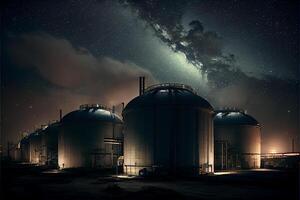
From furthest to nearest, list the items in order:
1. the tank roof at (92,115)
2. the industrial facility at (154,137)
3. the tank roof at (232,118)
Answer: the tank roof at (232,118) < the tank roof at (92,115) < the industrial facility at (154,137)

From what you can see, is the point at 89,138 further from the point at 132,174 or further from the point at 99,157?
the point at 132,174

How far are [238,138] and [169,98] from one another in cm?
2367

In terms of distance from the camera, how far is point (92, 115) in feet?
188

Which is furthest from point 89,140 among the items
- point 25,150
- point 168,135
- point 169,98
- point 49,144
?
point 25,150

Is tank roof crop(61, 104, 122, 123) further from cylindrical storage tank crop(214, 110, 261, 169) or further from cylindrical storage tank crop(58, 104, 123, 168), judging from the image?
cylindrical storage tank crop(214, 110, 261, 169)

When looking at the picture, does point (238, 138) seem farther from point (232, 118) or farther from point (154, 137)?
point (154, 137)

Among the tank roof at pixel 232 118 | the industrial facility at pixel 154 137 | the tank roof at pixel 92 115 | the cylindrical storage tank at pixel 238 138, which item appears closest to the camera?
the industrial facility at pixel 154 137

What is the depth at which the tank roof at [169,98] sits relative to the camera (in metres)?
42.2

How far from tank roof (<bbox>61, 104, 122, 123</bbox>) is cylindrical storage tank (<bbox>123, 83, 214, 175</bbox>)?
1406 centimetres

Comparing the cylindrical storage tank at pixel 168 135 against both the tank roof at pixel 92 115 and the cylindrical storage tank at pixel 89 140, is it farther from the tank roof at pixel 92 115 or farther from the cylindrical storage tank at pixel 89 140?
the tank roof at pixel 92 115

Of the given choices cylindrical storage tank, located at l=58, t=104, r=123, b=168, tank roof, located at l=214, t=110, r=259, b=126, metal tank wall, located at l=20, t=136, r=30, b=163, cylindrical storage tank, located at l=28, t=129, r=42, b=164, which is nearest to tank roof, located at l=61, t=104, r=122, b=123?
cylindrical storage tank, located at l=58, t=104, r=123, b=168

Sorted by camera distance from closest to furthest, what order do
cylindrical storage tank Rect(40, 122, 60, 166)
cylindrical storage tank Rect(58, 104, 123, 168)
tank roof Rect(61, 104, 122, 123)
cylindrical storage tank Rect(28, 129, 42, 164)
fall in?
cylindrical storage tank Rect(58, 104, 123, 168)
tank roof Rect(61, 104, 122, 123)
cylindrical storage tank Rect(40, 122, 60, 166)
cylindrical storage tank Rect(28, 129, 42, 164)

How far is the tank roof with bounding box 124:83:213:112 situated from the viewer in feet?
139

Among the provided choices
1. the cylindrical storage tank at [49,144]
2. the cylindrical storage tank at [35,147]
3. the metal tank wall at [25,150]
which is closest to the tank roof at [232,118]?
the cylindrical storage tank at [49,144]
